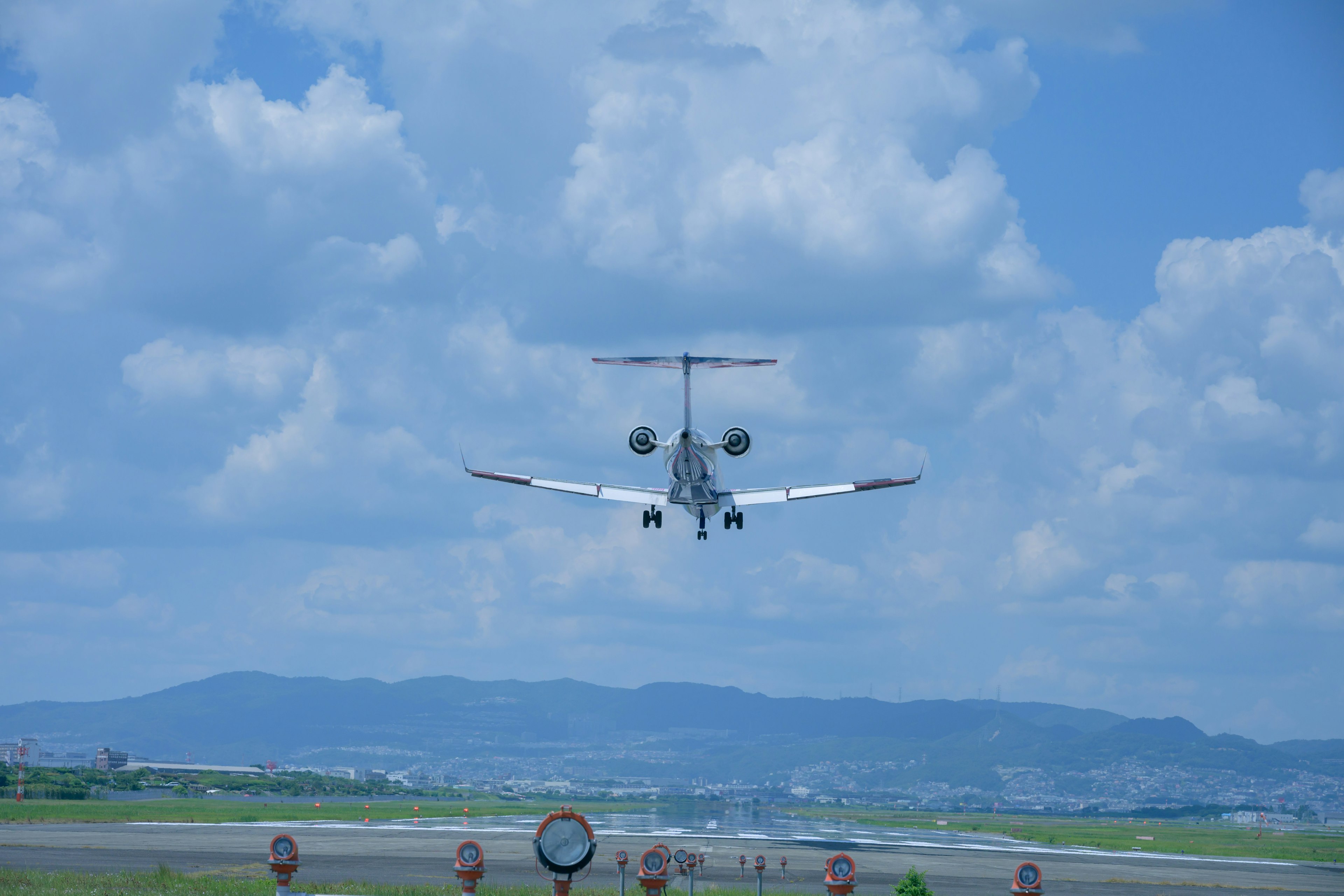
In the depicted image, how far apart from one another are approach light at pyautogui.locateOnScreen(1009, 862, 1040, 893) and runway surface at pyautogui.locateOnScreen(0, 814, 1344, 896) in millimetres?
24873

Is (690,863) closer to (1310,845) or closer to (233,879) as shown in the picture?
(233,879)

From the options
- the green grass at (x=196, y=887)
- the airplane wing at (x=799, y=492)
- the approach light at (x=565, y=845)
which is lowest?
the green grass at (x=196, y=887)

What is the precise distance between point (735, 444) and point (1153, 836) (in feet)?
339

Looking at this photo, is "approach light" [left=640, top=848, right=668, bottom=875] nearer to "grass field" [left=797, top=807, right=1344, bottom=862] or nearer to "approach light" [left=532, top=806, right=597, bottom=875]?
"approach light" [left=532, top=806, right=597, bottom=875]

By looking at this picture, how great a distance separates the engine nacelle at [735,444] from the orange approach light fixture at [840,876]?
39564 mm

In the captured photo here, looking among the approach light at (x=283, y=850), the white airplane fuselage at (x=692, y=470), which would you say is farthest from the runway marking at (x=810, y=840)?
the approach light at (x=283, y=850)

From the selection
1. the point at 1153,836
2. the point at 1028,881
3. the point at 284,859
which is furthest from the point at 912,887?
the point at 1153,836

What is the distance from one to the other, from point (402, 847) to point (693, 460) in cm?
3482

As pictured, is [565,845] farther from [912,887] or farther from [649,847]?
[649,847]

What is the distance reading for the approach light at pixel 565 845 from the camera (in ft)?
102

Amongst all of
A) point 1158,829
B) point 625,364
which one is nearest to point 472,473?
point 625,364

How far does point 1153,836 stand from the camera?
147m

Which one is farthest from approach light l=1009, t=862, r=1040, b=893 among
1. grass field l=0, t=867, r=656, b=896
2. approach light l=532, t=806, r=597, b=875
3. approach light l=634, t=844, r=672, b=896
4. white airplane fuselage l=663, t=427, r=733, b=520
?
white airplane fuselage l=663, t=427, r=733, b=520

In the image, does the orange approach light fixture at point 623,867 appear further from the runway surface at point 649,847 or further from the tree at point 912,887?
the runway surface at point 649,847
